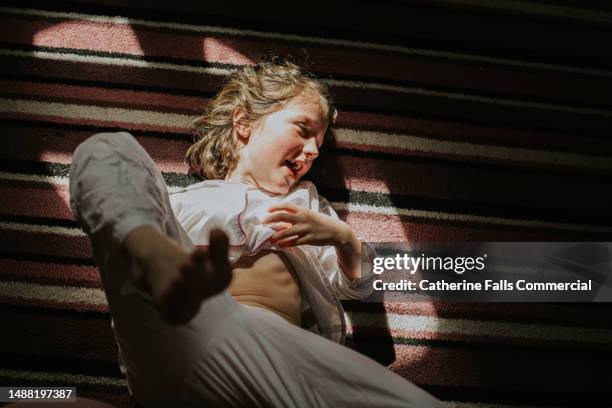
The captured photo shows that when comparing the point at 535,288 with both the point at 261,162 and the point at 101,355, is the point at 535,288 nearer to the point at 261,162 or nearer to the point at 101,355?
the point at 261,162

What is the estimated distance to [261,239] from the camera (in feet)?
2.94

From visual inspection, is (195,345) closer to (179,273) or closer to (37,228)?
(179,273)

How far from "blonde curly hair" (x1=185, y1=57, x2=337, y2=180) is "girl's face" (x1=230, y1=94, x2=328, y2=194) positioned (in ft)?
0.08

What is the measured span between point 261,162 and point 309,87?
0.69 feet

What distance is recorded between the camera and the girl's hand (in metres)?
0.85

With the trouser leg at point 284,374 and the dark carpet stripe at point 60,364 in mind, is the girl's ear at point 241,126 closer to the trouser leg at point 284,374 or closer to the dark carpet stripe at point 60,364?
the trouser leg at point 284,374

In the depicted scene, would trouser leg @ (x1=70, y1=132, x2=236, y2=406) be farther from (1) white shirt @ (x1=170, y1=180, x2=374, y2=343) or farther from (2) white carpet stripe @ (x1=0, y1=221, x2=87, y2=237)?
(2) white carpet stripe @ (x1=0, y1=221, x2=87, y2=237)

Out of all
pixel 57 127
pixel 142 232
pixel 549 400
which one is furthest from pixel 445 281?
pixel 57 127

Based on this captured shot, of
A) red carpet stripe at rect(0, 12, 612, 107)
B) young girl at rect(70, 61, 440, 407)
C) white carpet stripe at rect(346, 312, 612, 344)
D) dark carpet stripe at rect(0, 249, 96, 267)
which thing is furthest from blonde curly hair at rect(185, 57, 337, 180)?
white carpet stripe at rect(346, 312, 612, 344)

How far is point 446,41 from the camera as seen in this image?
1240 mm


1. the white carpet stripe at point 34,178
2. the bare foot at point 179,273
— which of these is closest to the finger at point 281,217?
the bare foot at point 179,273

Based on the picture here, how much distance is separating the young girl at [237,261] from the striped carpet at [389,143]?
130 mm

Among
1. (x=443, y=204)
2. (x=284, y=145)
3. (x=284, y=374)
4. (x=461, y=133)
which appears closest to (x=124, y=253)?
(x=284, y=374)

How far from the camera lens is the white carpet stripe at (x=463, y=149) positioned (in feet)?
3.80
